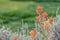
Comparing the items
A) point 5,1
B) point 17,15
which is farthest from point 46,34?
point 5,1

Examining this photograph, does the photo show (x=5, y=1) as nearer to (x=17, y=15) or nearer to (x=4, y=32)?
(x=17, y=15)

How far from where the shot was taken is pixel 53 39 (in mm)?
3070

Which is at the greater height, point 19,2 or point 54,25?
point 54,25

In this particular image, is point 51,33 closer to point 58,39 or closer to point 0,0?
point 58,39

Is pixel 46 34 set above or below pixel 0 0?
above

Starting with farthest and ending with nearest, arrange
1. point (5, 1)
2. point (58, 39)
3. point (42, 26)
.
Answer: point (5, 1), point (42, 26), point (58, 39)

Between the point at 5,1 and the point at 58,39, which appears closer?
the point at 58,39

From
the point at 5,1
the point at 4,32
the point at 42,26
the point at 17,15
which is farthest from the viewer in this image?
the point at 5,1

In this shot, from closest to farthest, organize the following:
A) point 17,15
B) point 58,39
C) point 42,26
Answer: point 58,39 < point 42,26 < point 17,15

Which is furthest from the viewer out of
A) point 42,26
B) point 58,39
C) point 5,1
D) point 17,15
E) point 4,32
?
point 5,1

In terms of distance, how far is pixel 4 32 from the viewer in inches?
128

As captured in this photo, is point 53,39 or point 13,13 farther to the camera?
point 13,13

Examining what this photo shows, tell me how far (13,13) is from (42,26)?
48.1ft

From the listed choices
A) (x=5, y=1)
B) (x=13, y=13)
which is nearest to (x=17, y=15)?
(x=13, y=13)
